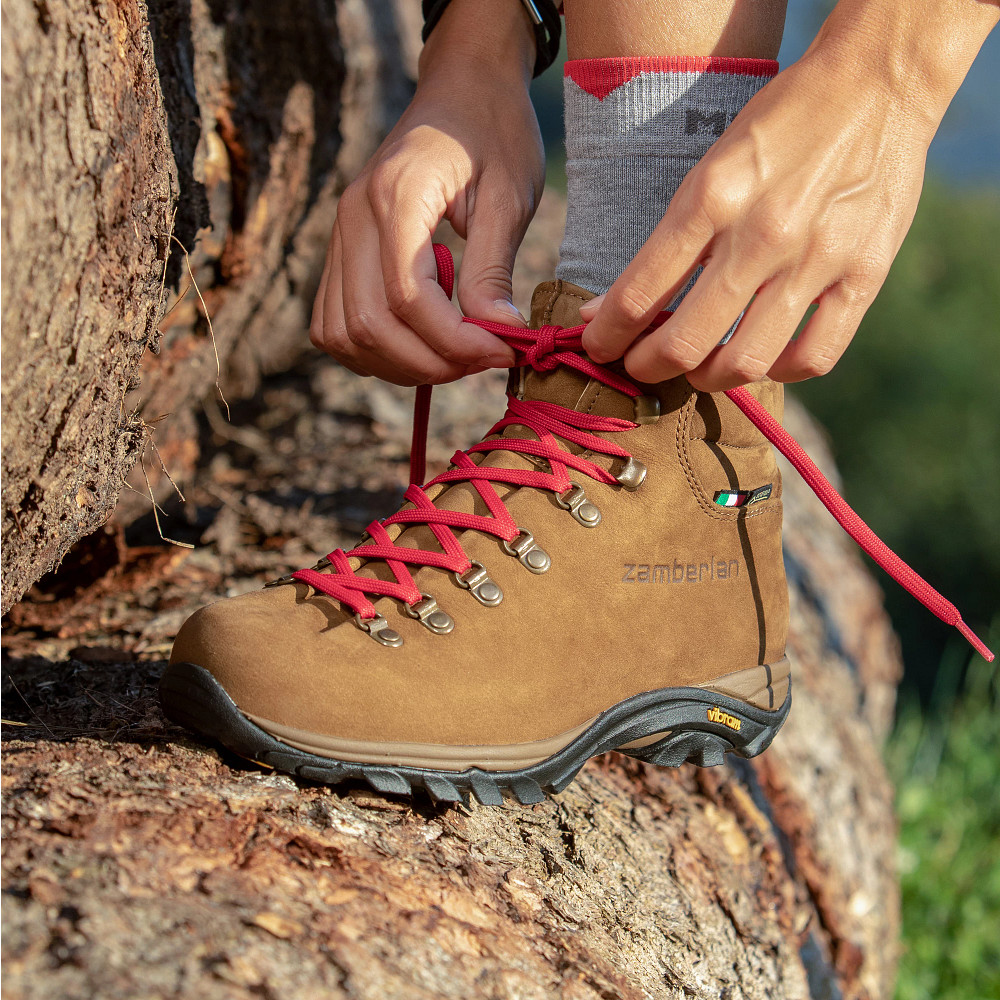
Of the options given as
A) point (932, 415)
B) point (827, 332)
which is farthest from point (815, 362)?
point (932, 415)

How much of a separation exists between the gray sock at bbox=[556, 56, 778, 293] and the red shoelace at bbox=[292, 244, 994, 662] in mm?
107

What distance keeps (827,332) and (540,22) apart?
776mm

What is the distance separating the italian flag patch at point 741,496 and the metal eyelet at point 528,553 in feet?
0.80

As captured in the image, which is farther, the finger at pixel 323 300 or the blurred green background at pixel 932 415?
the blurred green background at pixel 932 415

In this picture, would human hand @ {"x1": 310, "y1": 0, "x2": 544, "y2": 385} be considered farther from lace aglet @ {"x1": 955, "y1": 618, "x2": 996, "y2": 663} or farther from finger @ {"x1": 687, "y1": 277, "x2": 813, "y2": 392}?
lace aglet @ {"x1": 955, "y1": 618, "x2": 996, "y2": 663}

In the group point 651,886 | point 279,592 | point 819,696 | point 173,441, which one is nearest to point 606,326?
point 279,592

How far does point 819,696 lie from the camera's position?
5.91 feet

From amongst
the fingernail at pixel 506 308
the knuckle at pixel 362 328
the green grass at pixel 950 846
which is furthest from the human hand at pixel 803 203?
the green grass at pixel 950 846

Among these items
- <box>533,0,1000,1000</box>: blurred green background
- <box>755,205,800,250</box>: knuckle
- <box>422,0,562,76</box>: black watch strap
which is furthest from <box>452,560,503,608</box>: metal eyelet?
<box>533,0,1000,1000</box>: blurred green background

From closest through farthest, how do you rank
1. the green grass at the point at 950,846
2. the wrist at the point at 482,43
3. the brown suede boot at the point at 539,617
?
the brown suede boot at the point at 539,617
the wrist at the point at 482,43
the green grass at the point at 950,846

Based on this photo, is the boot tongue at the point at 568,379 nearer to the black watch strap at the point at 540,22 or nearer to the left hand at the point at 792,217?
the left hand at the point at 792,217

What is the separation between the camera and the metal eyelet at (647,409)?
3.53 ft

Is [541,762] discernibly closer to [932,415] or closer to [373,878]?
[373,878]

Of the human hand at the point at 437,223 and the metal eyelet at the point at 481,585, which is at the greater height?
the human hand at the point at 437,223
